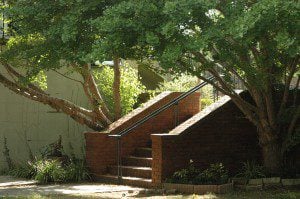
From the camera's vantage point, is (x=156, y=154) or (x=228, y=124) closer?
(x=156, y=154)

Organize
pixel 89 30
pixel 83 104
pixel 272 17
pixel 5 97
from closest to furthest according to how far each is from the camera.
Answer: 1. pixel 272 17
2. pixel 89 30
3. pixel 5 97
4. pixel 83 104

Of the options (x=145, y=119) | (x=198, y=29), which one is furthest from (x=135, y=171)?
Result: (x=198, y=29)

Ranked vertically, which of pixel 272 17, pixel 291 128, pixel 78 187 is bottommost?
pixel 78 187

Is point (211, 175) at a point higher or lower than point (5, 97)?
lower

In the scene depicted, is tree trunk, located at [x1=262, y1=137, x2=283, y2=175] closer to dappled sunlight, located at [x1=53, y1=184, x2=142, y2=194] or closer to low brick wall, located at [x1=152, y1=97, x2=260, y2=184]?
low brick wall, located at [x1=152, y1=97, x2=260, y2=184]

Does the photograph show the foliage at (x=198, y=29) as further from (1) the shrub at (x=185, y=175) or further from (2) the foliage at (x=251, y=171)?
(2) the foliage at (x=251, y=171)

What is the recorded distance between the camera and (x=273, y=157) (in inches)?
484

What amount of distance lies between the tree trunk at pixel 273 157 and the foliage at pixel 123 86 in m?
4.97

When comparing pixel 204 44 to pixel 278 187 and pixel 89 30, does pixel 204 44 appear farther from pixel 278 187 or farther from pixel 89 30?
pixel 278 187

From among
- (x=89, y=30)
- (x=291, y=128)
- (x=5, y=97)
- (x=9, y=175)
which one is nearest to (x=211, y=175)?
(x=291, y=128)

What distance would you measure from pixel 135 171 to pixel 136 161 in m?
0.67

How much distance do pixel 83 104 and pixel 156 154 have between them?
18.0 feet

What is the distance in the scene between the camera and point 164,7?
780 cm

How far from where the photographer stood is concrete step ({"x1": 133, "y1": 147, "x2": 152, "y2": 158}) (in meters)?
14.1
